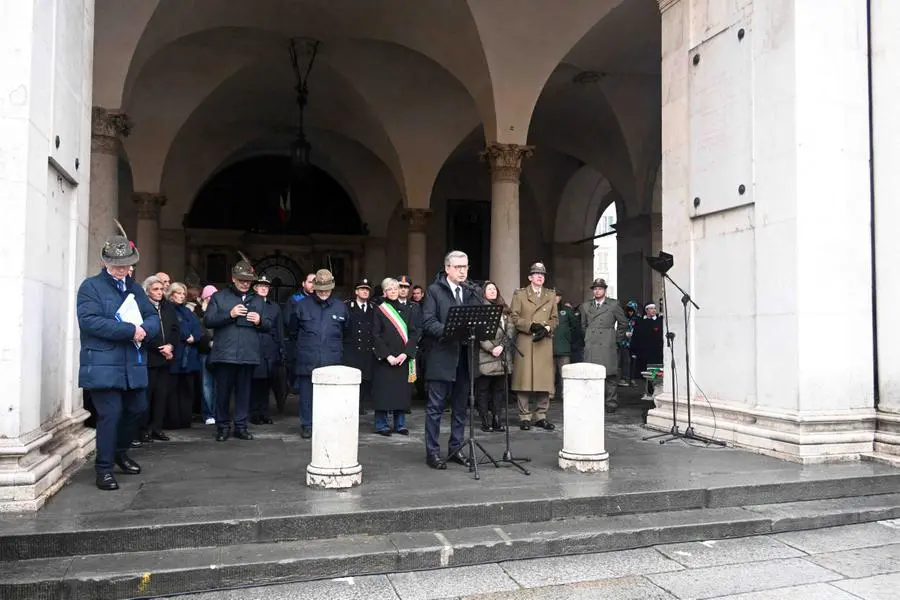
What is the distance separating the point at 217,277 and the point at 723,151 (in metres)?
18.4

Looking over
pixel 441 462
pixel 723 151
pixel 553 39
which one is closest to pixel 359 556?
pixel 441 462

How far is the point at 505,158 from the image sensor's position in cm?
1379

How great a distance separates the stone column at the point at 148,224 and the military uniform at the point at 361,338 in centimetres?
982

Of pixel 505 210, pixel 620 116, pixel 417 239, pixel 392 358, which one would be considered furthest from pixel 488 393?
pixel 620 116

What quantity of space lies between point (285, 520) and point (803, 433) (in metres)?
4.73

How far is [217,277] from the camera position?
2256 centimetres

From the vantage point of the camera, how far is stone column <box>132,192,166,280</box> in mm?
17391

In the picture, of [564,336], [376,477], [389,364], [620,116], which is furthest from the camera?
[620,116]

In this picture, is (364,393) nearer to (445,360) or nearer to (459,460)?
(459,460)

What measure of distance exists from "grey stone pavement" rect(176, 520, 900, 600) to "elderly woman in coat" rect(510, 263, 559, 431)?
366cm

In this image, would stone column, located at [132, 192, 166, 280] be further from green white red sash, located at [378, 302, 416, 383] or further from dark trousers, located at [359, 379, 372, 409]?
green white red sash, located at [378, 302, 416, 383]

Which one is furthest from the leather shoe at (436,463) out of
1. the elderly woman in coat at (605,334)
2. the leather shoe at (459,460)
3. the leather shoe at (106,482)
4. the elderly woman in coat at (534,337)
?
the elderly woman in coat at (605,334)

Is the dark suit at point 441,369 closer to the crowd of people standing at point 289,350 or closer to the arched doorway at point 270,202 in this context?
the crowd of people standing at point 289,350

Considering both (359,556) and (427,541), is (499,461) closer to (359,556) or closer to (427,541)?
(427,541)
